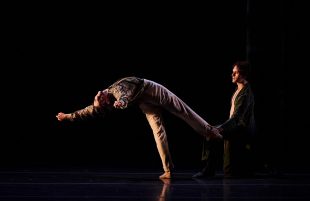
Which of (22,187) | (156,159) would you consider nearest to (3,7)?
(156,159)

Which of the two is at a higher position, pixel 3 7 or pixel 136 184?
pixel 3 7

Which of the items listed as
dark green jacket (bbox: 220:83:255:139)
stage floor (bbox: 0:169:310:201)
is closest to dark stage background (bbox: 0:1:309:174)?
stage floor (bbox: 0:169:310:201)

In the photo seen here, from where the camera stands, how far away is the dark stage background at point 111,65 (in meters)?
7.77

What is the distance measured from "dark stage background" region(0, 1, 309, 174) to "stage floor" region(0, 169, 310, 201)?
7.03 feet

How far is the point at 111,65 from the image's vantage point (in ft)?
25.9

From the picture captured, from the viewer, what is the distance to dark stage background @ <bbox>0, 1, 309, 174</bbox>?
25.5ft

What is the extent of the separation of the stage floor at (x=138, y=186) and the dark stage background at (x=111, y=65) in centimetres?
214

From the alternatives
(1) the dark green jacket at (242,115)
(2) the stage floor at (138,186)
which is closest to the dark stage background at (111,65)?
(2) the stage floor at (138,186)

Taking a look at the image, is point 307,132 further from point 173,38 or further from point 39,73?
point 39,73

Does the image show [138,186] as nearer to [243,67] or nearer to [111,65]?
[243,67]

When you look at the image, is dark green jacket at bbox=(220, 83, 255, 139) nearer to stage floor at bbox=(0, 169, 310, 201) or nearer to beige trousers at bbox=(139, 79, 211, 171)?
beige trousers at bbox=(139, 79, 211, 171)

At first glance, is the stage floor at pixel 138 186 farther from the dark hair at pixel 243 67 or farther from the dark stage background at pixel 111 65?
the dark stage background at pixel 111 65

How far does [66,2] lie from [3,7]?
2.33ft

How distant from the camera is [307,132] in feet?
26.3
